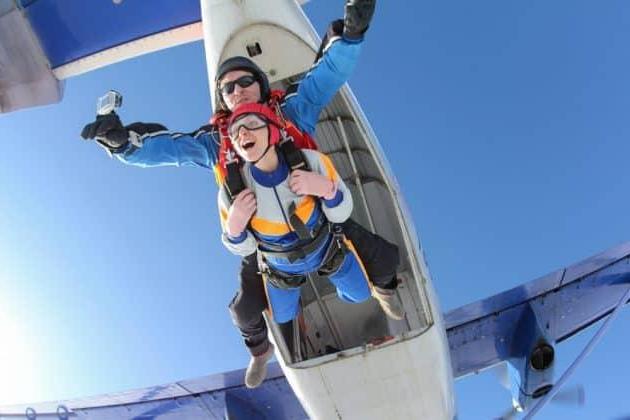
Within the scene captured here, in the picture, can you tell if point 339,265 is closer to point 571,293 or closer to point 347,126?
point 347,126

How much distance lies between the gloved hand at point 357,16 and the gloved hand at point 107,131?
1.71 metres

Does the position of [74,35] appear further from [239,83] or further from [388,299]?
[388,299]

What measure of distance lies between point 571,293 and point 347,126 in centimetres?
613

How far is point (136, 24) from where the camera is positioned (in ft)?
31.4

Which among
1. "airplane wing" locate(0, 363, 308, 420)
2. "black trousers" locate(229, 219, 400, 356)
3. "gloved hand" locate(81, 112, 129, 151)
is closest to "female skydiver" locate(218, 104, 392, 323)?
"black trousers" locate(229, 219, 400, 356)

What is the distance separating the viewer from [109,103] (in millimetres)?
4090

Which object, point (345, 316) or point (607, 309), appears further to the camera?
point (607, 309)

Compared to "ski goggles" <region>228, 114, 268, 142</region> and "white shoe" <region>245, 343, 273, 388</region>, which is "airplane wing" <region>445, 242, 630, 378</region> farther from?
"ski goggles" <region>228, 114, 268, 142</region>

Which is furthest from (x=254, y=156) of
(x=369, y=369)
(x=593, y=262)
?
(x=593, y=262)

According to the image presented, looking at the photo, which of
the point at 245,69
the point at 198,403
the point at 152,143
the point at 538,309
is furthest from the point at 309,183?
the point at 198,403

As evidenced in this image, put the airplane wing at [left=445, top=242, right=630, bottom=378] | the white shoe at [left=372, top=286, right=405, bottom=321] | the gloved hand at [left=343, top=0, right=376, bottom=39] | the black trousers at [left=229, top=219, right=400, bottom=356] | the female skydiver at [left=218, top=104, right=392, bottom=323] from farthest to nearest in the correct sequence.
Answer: the airplane wing at [left=445, top=242, right=630, bottom=378] < the white shoe at [left=372, top=286, right=405, bottom=321] < the black trousers at [left=229, top=219, right=400, bottom=356] < the female skydiver at [left=218, top=104, right=392, bottom=323] < the gloved hand at [left=343, top=0, right=376, bottom=39]

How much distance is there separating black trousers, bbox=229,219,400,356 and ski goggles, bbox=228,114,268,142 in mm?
1311

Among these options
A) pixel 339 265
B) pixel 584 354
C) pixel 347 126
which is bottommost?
pixel 584 354

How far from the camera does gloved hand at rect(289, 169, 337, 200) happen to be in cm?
379
